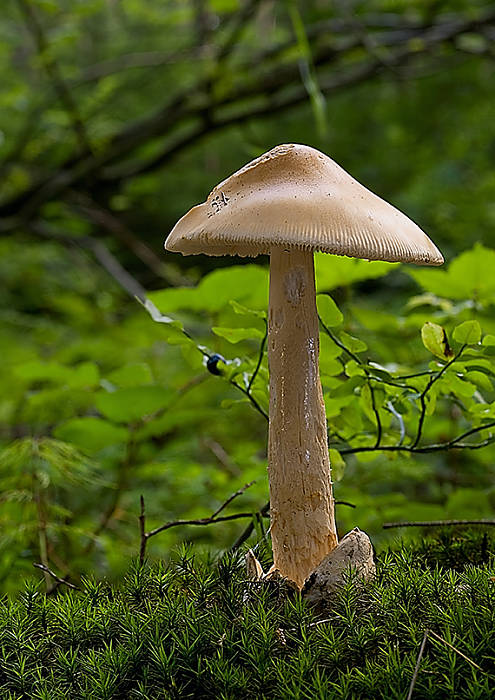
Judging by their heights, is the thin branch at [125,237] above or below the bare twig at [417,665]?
above

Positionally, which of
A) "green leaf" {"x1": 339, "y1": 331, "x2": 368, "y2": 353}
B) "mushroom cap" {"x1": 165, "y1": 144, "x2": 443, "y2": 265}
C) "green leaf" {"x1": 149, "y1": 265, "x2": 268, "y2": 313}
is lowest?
"green leaf" {"x1": 339, "y1": 331, "x2": 368, "y2": 353}

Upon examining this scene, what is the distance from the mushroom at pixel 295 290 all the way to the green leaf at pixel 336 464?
0.17 m

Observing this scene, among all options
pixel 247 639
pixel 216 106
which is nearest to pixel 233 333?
pixel 247 639

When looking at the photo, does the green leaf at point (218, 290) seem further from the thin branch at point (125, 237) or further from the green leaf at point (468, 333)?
the thin branch at point (125, 237)

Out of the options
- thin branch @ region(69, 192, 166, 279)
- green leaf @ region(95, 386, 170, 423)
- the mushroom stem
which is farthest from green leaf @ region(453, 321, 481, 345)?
thin branch @ region(69, 192, 166, 279)

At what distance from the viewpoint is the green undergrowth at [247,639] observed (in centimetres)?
102

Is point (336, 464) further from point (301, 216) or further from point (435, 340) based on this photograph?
point (301, 216)

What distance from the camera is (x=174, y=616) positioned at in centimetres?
119

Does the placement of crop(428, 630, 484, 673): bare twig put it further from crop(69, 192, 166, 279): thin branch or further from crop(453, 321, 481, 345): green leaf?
crop(69, 192, 166, 279): thin branch

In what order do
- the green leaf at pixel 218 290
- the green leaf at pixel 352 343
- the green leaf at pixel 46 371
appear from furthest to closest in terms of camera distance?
the green leaf at pixel 46 371 < the green leaf at pixel 218 290 < the green leaf at pixel 352 343

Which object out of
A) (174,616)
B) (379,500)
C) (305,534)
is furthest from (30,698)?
(379,500)

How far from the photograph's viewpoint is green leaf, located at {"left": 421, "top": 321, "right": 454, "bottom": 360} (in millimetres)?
1356

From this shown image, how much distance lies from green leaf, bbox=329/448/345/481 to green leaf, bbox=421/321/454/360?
0.37m

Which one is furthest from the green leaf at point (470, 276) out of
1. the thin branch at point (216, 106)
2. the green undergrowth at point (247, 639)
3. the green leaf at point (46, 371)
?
the thin branch at point (216, 106)
